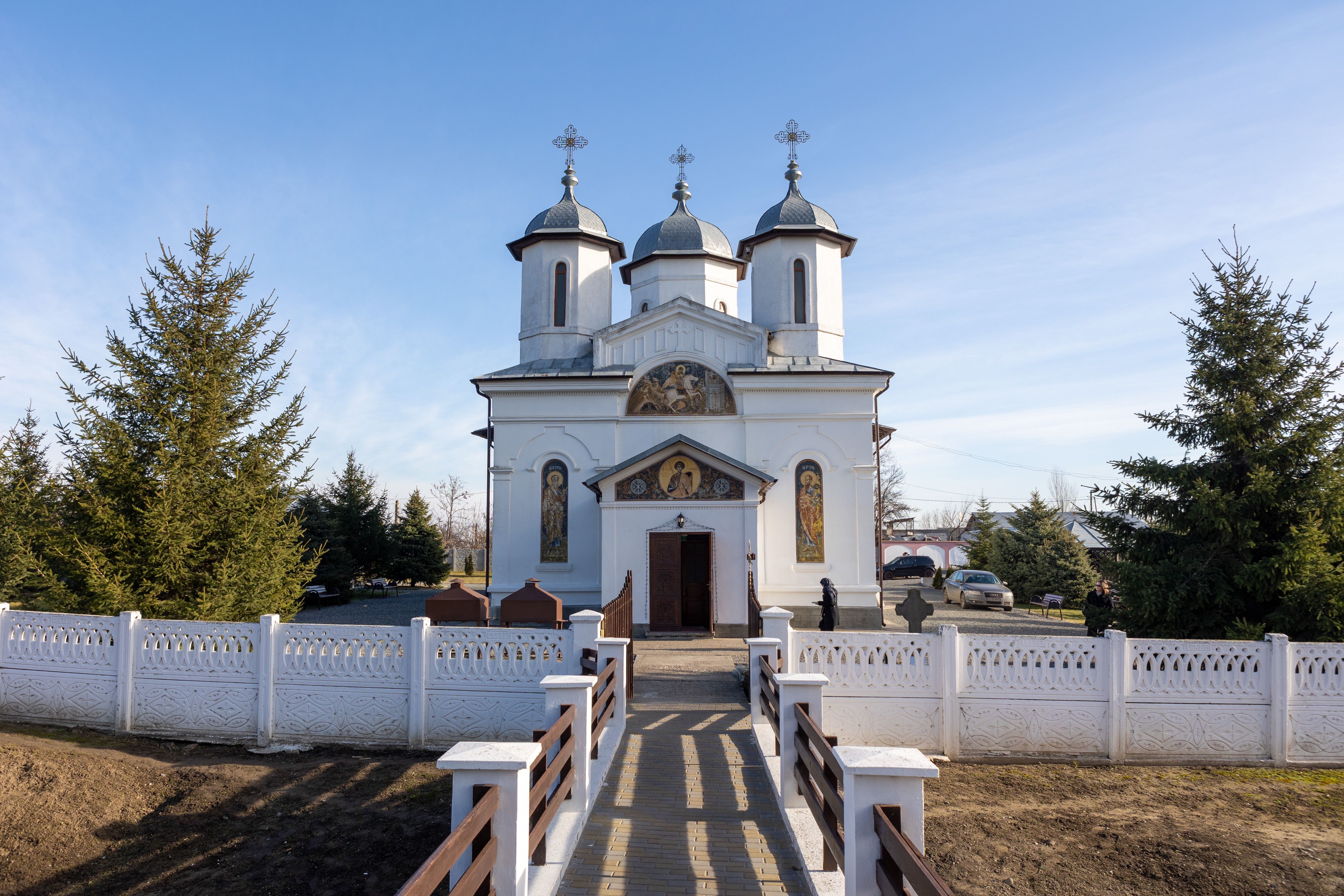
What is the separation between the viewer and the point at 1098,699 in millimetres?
8656

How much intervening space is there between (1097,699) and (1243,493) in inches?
186

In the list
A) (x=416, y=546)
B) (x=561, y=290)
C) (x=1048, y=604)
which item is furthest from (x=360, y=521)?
(x=1048, y=604)


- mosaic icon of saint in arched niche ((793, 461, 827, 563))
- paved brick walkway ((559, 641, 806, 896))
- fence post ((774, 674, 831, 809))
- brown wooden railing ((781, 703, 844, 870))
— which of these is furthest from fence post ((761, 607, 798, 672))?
mosaic icon of saint in arched niche ((793, 461, 827, 563))

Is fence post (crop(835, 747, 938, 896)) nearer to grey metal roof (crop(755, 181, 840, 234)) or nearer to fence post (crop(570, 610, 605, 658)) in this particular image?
fence post (crop(570, 610, 605, 658))

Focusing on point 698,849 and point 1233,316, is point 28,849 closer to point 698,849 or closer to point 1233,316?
point 698,849

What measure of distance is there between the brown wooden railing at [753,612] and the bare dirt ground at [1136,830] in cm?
418

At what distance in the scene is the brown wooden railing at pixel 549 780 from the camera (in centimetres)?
452

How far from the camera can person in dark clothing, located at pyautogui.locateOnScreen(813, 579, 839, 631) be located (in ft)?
46.9

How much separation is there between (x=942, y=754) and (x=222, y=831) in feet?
23.8

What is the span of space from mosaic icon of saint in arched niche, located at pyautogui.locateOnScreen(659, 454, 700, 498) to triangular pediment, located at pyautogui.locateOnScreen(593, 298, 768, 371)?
285 centimetres

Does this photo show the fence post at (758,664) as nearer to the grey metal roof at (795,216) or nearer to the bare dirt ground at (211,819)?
the bare dirt ground at (211,819)

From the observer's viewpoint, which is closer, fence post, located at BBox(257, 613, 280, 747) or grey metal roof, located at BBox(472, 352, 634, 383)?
fence post, located at BBox(257, 613, 280, 747)

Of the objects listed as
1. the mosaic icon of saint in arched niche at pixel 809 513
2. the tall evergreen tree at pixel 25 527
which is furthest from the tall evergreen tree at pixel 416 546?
the mosaic icon of saint in arched niche at pixel 809 513

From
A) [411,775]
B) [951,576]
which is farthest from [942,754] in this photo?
[951,576]
